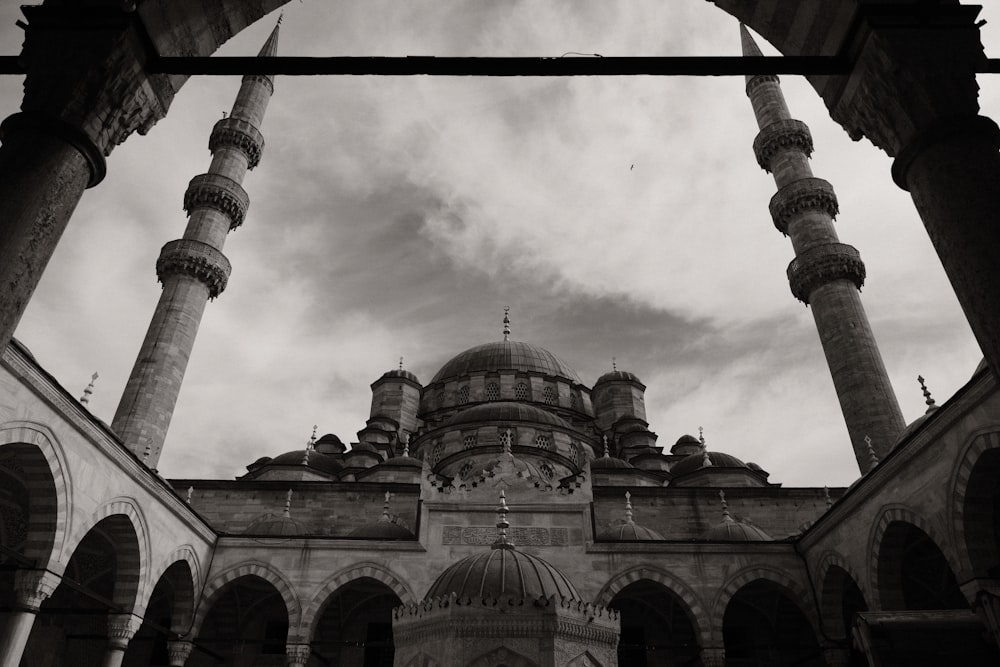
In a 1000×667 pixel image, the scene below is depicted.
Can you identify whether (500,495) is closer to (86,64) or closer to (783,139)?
(86,64)

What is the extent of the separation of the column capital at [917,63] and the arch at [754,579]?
468 inches

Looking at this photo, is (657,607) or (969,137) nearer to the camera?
(969,137)

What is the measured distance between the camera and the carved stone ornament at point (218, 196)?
21.1 meters

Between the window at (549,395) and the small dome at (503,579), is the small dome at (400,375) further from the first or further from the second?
the small dome at (503,579)

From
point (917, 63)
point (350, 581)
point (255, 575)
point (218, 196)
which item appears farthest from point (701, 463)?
point (917, 63)

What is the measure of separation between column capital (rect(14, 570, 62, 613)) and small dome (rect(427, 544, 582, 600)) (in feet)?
18.6

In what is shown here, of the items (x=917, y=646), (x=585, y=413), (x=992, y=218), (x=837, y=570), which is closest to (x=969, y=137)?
(x=992, y=218)

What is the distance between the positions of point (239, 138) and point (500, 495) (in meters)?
17.0

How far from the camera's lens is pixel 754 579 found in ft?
45.1

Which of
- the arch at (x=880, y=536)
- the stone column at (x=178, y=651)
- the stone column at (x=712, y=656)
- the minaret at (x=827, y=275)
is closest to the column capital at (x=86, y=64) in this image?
the arch at (x=880, y=536)

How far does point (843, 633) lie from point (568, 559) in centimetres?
534

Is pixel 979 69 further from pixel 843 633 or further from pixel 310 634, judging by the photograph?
pixel 310 634

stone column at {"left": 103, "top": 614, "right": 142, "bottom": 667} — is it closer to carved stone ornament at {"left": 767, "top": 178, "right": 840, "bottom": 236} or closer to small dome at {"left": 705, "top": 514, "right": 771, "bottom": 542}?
small dome at {"left": 705, "top": 514, "right": 771, "bottom": 542}

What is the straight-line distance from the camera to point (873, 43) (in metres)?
3.56
